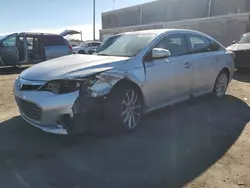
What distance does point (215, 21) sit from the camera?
26547 millimetres

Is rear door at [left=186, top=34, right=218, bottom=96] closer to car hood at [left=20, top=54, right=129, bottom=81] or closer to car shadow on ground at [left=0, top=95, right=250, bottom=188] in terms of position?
car shadow on ground at [left=0, top=95, right=250, bottom=188]

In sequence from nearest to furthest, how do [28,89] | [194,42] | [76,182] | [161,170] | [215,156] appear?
1. [76,182]
2. [161,170]
3. [215,156]
4. [28,89]
5. [194,42]

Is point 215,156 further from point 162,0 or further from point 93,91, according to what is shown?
point 162,0

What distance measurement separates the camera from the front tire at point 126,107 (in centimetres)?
390

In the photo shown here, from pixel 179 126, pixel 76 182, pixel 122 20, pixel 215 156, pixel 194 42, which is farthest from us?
pixel 122 20

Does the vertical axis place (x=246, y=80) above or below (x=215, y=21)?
below

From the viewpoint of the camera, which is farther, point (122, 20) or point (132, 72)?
point (122, 20)

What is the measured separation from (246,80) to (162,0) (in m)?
38.1

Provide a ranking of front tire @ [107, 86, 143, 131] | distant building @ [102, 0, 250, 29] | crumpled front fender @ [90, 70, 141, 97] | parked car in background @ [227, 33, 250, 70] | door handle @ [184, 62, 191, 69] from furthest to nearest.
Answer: distant building @ [102, 0, 250, 29]
parked car in background @ [227, 33, 250, 70]
door handle @ [184, 62, 191, 69]
front tire @ [107, 86, 143, 131]
crumpled front fender @ [90, 70, 141, 97]

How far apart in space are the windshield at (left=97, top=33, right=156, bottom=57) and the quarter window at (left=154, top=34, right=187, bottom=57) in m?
0.23

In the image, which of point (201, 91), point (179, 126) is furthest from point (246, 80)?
point (179, 126)

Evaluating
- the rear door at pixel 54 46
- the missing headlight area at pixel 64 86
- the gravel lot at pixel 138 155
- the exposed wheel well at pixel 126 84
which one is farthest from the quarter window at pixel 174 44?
the rear door at pixel 54 46

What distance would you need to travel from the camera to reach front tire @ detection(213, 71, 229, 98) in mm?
6341

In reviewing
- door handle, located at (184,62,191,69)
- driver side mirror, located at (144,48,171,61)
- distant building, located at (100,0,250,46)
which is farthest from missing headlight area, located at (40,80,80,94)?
distant building, located at (100,0,250,46)
